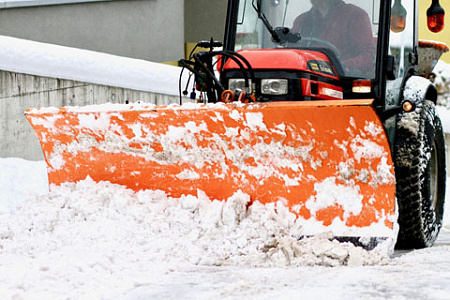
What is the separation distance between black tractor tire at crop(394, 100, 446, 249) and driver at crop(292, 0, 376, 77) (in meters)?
0.49

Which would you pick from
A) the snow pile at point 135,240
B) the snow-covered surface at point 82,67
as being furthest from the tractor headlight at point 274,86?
the snow-covered surface at point 82,67

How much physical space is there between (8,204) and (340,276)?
3.90m

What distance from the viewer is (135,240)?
3.85 meters

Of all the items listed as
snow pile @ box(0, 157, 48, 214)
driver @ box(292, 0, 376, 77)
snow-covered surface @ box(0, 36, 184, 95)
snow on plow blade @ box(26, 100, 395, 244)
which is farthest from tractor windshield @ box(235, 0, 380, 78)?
snow-covered surface @ box(0, 36, 184, 95)

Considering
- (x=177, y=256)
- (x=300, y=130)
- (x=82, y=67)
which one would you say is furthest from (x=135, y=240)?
(x=82, y=67)

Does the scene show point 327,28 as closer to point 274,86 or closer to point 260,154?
point 274,86

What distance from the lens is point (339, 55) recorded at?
178 inches

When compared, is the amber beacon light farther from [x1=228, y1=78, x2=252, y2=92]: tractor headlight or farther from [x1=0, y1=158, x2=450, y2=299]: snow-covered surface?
[x1=0, y1=158, x2=450, y2=299]: snow-covered surface

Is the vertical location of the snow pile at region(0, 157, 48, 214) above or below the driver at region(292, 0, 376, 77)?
below

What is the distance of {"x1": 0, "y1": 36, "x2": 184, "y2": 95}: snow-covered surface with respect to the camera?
7.34 metres

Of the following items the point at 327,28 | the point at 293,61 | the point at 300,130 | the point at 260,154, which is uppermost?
the point at 327,28

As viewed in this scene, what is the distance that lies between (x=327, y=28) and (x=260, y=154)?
1196 millimetres

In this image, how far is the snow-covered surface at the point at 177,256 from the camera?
2.98 m

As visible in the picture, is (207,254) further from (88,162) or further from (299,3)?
(299,3)
